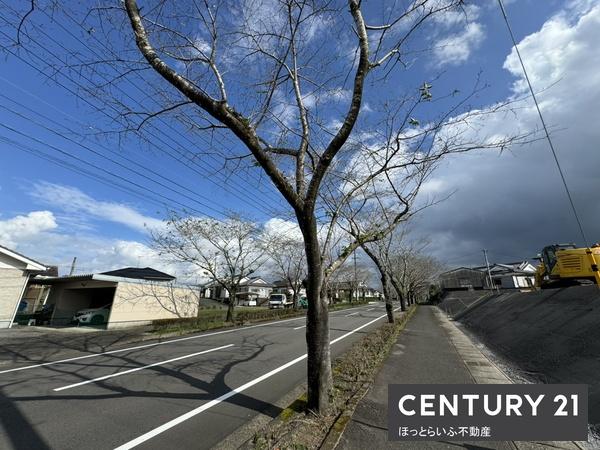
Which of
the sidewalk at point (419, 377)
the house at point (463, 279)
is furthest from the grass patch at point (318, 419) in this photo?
the house at point (463, 279)

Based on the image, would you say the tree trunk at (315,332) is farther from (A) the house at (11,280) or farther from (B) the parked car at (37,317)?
(B) the parked car at (37,317)

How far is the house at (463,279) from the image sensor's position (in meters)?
60.6

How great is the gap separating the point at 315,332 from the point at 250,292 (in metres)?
66.6

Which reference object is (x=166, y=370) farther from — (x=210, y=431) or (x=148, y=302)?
(x=148, y=302)

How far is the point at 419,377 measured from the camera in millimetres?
6492

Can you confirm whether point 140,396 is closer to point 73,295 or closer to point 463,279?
point 73,295

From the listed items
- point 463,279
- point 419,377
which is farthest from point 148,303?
point 463,279

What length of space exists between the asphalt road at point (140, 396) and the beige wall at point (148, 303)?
9347 millimetres

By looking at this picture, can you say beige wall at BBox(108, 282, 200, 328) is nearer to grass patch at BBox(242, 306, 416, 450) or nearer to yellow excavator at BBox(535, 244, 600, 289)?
grass patch at BBox(242, 306, 416, 450)

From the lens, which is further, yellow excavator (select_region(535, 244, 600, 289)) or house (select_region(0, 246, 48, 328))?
house (select_region(0, 246, 48, 328))

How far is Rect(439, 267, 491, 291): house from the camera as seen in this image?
60.6 m

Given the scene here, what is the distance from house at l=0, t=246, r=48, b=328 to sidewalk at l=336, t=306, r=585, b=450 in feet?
69.0

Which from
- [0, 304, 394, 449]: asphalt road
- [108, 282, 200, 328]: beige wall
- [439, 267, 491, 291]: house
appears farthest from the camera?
[439, 267, 491, 291]: house

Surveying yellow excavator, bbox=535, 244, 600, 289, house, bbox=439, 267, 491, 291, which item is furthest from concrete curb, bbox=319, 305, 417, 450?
house, bbox=439, 267, 491, 291
